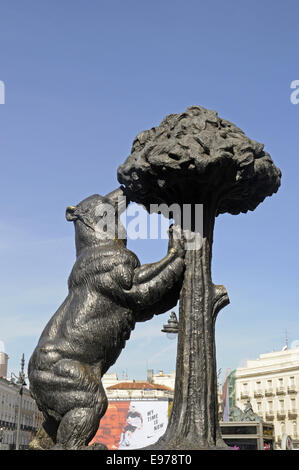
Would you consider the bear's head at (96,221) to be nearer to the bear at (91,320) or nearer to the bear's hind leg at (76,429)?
the bear at (91,320)

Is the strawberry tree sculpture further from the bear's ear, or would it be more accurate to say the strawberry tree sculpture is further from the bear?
the bear's ear

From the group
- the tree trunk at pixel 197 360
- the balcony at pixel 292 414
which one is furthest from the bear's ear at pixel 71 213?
the balcony at pixel 292 414

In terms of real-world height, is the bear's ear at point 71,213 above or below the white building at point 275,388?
below

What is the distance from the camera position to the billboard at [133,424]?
147ft

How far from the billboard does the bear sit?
133 feet

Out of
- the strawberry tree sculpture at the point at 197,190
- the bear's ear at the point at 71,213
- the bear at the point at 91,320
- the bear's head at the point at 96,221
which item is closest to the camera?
the bear at the point at 91,320

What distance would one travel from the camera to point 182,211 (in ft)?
18.8

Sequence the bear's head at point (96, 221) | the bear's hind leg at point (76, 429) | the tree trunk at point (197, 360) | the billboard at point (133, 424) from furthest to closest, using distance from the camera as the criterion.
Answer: the billboard at point (133, 424)
the bear's head at point (96, 221)
the tree trunk at point (197, 360)
the bear's hind leg at point (76, 429)

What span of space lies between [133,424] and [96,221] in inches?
1752

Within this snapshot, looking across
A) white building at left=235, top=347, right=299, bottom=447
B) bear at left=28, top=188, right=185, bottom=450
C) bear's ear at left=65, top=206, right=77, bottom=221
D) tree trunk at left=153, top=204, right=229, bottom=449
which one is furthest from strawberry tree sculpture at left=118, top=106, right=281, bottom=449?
white building at left=235, top=347, right=299, bottom=447

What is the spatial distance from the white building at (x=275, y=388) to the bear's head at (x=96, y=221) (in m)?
51.6

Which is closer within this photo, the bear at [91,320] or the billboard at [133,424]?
the bear at [91,320]

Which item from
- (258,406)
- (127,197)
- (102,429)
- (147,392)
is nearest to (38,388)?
(127,197)

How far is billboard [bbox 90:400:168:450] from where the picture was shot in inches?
1762
